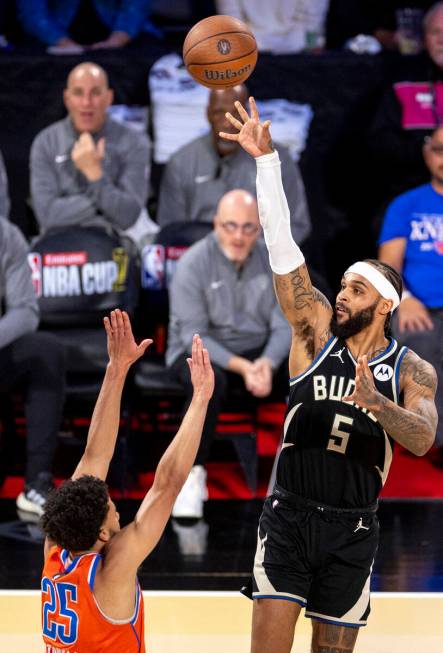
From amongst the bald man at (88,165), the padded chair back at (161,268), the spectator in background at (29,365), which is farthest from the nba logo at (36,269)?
the padded chair back at (161,268)

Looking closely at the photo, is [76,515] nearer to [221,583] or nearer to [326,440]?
[326,440]

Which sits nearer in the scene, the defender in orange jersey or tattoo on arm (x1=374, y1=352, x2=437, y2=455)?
the defender in orange jersey

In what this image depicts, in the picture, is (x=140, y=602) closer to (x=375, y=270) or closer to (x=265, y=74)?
(x=375, y=270)

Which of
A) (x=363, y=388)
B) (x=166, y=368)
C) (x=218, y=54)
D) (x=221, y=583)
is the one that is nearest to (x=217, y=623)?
(x=221, y=583)

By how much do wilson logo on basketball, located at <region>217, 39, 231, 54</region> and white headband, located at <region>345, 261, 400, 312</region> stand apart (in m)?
1.52

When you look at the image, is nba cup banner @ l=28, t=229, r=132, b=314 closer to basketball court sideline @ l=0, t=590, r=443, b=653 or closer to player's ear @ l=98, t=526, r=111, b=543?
basketball court sideline @ l=0, t=590, r=443, b=653

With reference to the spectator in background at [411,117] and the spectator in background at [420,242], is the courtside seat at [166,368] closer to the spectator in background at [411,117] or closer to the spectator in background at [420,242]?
the spectator in background at [420,242]

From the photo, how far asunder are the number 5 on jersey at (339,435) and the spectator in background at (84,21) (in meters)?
4.88

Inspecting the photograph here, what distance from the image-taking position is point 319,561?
3977 millimetres

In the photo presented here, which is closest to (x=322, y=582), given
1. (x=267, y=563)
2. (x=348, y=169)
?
(x=267, y=563)

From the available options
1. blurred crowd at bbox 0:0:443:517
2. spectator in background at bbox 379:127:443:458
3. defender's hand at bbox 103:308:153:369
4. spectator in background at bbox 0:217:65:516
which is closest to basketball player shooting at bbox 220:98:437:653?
defender's hand at bbox 103:308:153:369

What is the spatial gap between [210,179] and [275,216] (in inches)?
142

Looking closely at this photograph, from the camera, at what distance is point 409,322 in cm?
707

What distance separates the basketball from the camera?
5.20m
